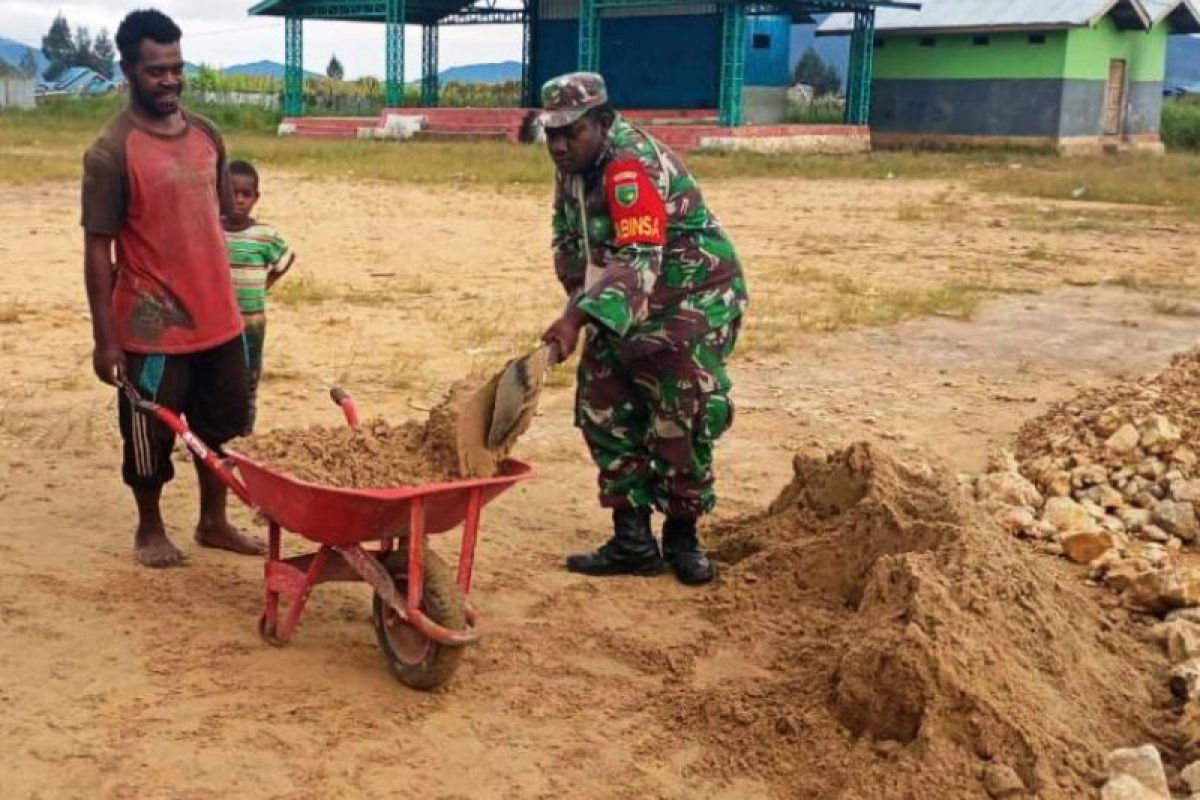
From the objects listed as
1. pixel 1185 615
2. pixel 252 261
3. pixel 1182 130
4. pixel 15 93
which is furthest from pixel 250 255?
pixel 15 93

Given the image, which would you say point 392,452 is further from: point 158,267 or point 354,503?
point 158,267

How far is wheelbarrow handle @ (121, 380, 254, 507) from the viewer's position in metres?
3.71

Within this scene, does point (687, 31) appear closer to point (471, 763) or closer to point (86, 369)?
point (86, 369)

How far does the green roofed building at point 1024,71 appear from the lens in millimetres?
32469

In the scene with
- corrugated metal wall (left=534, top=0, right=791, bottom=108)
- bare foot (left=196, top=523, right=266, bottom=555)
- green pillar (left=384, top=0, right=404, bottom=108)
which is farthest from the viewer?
corrugated metal wall (left=534, top=0, right=791, bottom=108)

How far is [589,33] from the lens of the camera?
106 ft

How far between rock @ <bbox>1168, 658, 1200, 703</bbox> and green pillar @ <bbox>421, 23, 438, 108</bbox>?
119 feet

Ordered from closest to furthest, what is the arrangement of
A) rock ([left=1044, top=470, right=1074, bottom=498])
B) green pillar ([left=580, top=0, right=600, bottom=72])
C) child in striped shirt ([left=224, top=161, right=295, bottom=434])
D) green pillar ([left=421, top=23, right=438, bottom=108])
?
1. child in striped shirt ([left=224, top=161, right=295, bottom=434])
2. rock ([left=1044, top=470, right=1074, bottom=498])
3. green pillar ([left=580, top=0, right=600, bottom=72])
4. green pillar ([left=421, top=23, right=438, bottom=108])

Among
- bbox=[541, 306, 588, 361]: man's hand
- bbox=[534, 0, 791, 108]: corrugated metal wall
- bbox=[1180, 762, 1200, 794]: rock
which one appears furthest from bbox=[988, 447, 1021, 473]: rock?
bbox=[534, 0, 791, 108]: corrugated metal wall

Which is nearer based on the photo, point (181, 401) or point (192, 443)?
point (192, 443)

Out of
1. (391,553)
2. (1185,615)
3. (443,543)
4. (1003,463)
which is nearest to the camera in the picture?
(391,553)

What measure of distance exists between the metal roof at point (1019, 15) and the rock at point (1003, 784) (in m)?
31.6

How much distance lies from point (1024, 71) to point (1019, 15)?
131 cm

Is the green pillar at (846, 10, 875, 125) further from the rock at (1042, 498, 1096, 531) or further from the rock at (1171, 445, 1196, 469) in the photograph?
the rock at (1042, 498, 1096, 531)
